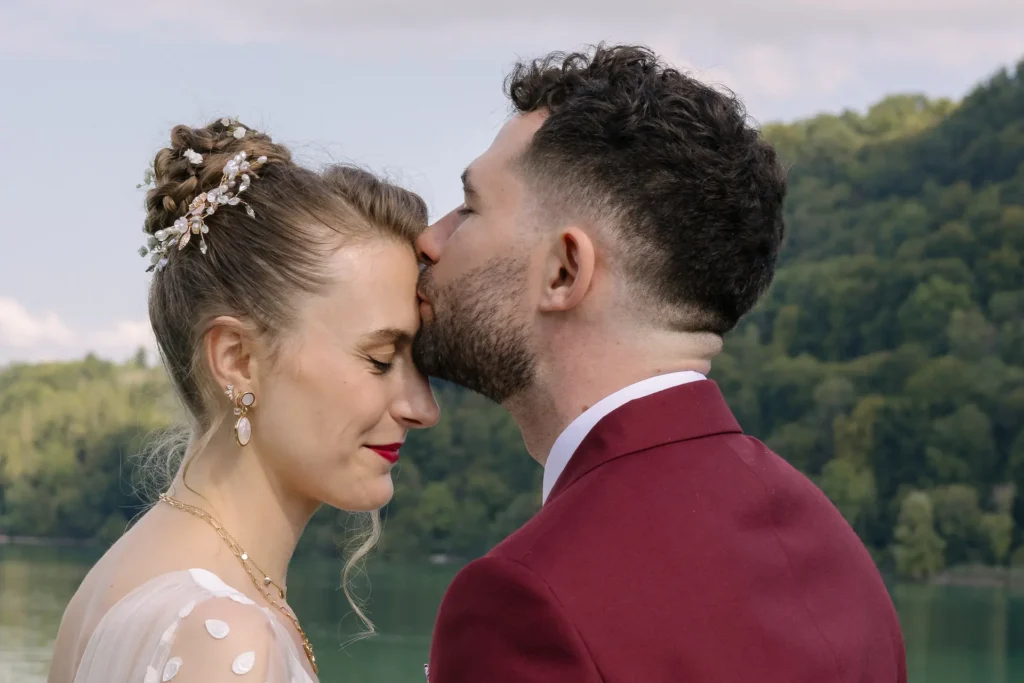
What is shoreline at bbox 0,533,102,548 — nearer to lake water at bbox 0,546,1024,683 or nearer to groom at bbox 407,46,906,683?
lake water at bbox 0,546,1024,683

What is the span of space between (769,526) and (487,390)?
88 centimetres

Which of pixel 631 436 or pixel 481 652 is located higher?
pixel 631 436

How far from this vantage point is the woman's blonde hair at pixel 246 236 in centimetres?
355

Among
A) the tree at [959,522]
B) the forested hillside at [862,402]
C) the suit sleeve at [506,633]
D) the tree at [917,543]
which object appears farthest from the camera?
the forested hillside at [862,402]

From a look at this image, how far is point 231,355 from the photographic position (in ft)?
11.7

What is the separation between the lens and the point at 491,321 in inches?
136

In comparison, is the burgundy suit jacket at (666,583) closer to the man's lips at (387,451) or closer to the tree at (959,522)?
the man's lips at (387,451)

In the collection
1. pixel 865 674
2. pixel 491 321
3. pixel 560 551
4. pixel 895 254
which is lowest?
pixel 895 254

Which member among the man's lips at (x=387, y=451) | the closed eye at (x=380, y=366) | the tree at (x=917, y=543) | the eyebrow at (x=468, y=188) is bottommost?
the tree at (x=917, y=543)

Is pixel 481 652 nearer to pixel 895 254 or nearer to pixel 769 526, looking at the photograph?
pixel 769 526

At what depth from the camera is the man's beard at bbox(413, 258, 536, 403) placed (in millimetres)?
3396

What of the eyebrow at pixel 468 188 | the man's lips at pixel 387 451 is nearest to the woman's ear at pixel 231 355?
the man's lips at pixel 387 451

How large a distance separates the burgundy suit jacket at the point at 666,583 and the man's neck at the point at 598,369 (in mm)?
180

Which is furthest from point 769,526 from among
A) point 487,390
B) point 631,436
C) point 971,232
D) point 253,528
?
point 971,232
